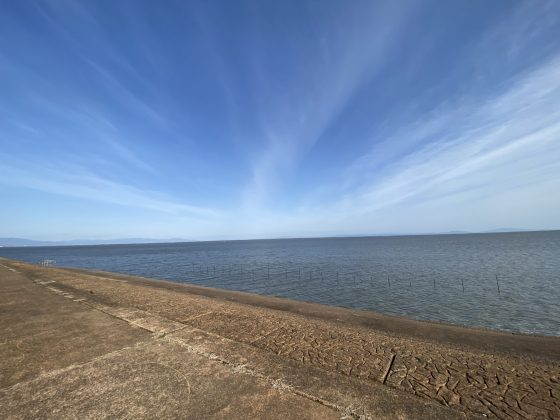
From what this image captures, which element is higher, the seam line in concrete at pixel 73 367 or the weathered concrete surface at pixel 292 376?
the seam line in concrete at pixel 73 367

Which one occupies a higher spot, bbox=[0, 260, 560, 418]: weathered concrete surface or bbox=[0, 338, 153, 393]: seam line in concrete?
bbox=[0, 338, 153, 393]: seam line in concrete

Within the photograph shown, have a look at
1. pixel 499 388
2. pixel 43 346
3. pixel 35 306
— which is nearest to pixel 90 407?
pixel 43 346

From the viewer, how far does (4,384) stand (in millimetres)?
4816

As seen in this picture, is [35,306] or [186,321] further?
[35,306]

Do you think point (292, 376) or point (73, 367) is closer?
point (292, 376)

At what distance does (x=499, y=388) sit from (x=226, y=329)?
764 centimetres

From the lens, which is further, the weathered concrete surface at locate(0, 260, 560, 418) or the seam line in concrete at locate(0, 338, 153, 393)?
the seam line in concrete at locate(0, 338, 153, 393)

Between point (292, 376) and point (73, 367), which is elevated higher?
point (73, 367)

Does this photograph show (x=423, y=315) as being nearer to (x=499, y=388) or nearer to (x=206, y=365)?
(x=499, y=388)

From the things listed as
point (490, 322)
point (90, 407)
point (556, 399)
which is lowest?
point (490, 322)

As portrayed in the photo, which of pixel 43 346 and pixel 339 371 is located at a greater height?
pixel 43 346

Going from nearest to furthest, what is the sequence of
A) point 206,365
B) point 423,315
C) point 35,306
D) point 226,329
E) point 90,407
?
point 90,407, point 206,365, point 226,329, point 35,306, point 423,315

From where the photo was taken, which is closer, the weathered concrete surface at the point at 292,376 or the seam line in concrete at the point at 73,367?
the weathered concrete surface at the point at 292,376

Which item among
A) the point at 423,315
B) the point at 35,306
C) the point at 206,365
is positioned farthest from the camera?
the point at 423,315
